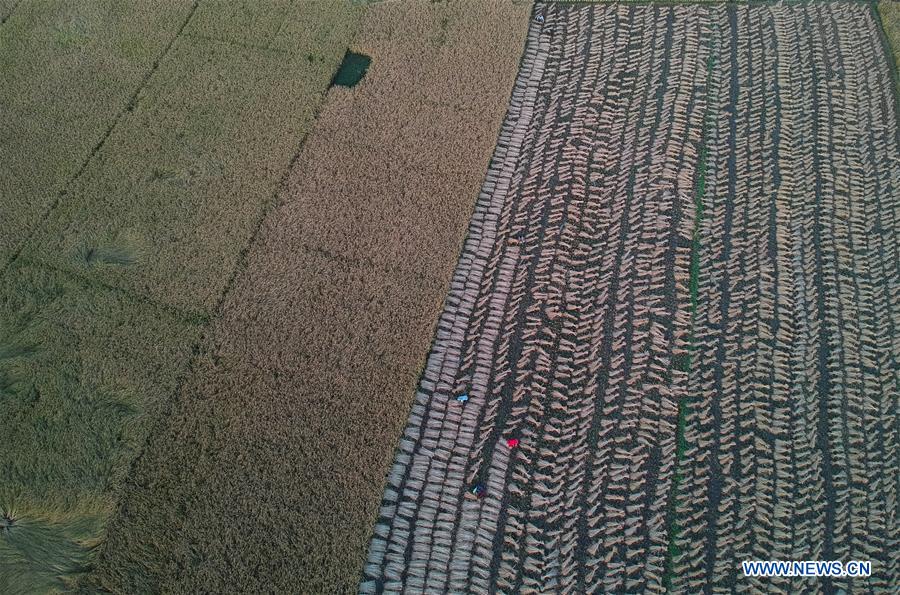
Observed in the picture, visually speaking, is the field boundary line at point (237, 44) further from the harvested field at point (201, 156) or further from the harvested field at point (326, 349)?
the harvested field at point (326, 349)

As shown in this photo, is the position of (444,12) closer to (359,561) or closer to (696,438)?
(696,438)

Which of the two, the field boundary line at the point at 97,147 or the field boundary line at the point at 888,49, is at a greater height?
the field boundary line at the point at 888,49

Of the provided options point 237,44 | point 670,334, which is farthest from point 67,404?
point 670,334

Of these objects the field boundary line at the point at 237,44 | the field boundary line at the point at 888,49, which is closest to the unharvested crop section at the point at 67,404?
the field boundary line at the point at 237,44

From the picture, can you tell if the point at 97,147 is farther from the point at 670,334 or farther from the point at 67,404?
the point at 670,334

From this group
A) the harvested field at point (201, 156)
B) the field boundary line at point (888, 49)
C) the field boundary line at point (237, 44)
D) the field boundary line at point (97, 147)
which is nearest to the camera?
the harvested field at point (201, 156)

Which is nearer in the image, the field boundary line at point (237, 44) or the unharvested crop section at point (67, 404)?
the unharvested crop section at point (67, 404)

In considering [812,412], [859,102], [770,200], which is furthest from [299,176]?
[859,102]
